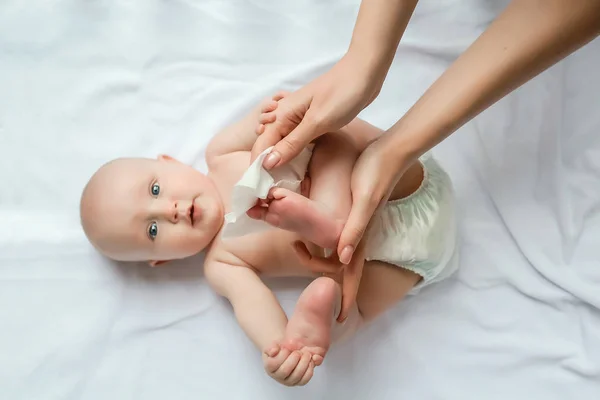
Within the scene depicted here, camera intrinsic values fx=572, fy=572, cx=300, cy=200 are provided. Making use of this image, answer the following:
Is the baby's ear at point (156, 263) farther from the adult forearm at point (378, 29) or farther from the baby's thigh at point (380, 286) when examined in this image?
the adult forearm at point (378, 29)

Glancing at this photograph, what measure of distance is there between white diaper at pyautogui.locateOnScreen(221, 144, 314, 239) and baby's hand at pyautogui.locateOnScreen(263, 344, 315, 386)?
0.65 feet

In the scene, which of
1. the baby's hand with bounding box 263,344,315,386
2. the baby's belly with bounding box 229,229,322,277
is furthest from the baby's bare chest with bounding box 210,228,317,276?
the baby's hand with bounding box 263,344,315,386

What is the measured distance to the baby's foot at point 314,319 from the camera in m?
0.84

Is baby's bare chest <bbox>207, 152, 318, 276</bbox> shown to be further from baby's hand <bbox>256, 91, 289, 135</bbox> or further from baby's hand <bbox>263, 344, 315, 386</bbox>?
baby's hand <bbox>263, 344, 315, 386</bbox>

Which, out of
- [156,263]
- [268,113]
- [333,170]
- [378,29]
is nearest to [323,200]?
[333,170]

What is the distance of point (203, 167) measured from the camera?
1209mm

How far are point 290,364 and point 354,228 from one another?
23 centimetres

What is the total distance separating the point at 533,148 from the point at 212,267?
27.6 inches

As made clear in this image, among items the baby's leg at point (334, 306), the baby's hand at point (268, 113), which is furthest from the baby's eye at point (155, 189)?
the baby's leg at point (334, 306)

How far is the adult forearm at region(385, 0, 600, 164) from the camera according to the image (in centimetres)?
78

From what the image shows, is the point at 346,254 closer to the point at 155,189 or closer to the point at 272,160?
the point at 272,160

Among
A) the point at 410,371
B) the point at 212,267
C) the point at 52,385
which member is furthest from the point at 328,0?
the point at 52,385

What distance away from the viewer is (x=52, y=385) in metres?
1.11

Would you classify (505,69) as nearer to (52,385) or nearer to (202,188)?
(202,188)
